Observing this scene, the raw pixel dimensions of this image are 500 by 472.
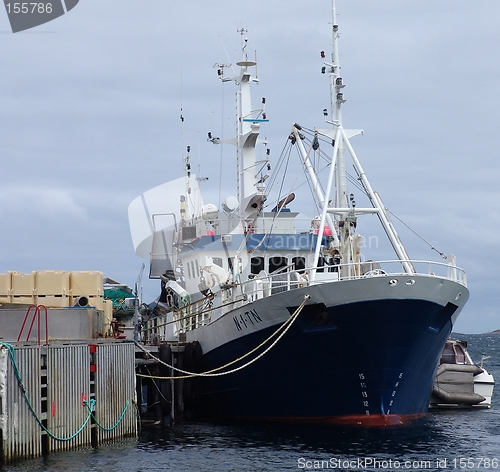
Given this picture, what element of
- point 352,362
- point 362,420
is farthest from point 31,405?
point 362,420

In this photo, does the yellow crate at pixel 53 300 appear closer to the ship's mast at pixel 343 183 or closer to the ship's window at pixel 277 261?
the ship's window at pixel 277 261

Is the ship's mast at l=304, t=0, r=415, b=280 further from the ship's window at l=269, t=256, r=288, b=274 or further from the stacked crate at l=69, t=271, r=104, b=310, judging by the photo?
the stacked crate at l=69, t=271, r=104, b=310

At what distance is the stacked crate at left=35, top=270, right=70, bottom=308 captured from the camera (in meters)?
29.0

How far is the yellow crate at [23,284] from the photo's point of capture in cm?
2908

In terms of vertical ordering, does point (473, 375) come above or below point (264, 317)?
below

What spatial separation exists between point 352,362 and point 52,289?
1145 centimetres

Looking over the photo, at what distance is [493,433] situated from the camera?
983 inches

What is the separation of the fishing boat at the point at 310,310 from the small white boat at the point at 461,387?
5.44 m

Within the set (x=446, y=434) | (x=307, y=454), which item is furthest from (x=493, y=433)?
(x=307, y=454)

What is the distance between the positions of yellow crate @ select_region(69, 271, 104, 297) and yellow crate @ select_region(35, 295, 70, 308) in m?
0.33

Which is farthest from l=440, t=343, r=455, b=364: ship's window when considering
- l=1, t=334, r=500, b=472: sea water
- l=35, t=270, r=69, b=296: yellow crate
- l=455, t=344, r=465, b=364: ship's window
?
l=35, t=270, r=69, b=296: yellow crate

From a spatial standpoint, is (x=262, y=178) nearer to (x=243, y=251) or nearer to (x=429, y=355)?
(x=243, y=251)

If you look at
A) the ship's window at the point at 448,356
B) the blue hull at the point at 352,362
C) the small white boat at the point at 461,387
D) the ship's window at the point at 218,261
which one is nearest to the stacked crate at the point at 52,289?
the ship's window at the point at 218,261

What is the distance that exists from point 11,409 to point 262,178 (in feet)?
55.7
